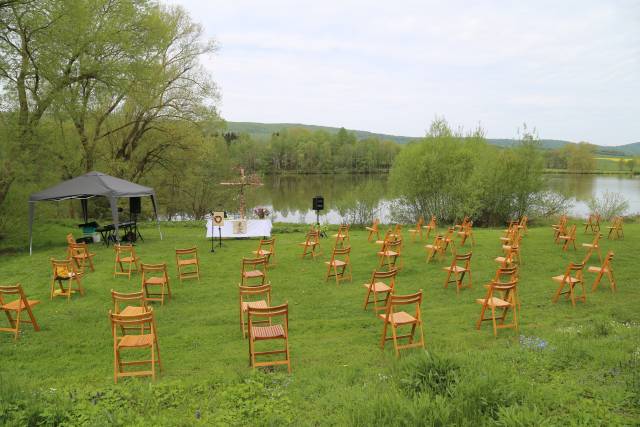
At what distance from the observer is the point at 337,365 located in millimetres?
5254

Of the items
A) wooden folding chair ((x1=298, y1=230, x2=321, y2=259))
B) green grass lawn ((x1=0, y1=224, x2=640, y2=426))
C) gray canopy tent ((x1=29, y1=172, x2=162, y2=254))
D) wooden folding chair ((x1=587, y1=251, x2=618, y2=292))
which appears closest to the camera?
green grass lawn ((x1=0, y1=224, x2=640, y2=426))

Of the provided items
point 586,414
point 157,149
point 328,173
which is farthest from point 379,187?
point 328,173

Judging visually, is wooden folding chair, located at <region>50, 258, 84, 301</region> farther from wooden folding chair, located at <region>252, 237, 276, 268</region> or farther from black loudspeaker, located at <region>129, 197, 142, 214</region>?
black loudspeaker, located at <region>129, 197, 142, 214</region>

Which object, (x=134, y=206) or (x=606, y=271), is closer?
(x=606, y=271)

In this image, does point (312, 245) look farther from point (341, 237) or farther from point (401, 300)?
point (401, 300)

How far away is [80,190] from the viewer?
14.2 m

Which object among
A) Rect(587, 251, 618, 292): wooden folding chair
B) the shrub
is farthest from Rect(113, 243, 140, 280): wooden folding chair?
the shrub

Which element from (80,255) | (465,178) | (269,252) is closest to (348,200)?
(465,178)

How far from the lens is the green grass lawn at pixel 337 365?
3.79 m

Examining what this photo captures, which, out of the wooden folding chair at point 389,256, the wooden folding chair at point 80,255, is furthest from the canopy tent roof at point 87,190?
the wooden folding chair at point 389,256

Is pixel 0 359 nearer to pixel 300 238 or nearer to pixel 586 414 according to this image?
pixel 586 414

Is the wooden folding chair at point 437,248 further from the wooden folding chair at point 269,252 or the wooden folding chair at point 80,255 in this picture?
the wooden folding chair at point 80,255

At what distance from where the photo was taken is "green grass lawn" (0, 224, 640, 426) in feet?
12.4

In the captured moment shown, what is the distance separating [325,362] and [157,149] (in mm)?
24372
